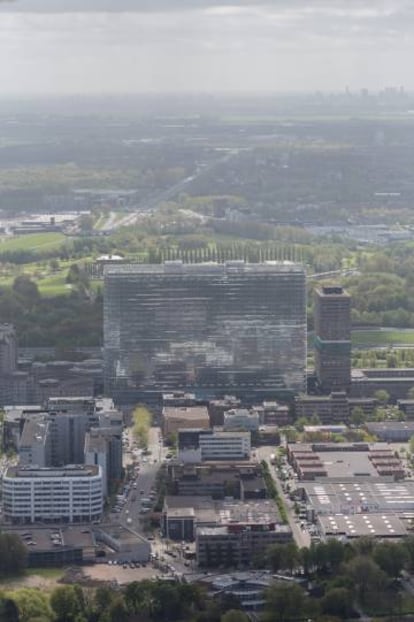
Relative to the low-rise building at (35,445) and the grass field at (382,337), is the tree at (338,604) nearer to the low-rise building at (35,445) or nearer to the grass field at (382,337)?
the low-rise building at (35,445)

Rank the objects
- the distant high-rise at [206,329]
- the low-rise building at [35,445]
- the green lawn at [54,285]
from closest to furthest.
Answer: the low-rise building at [35,445] < the distant high-rise at [206,329] < the green lawn at [54,285]

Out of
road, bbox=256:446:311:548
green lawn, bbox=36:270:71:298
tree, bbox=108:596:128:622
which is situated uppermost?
green lawn, bbox=36:270:71:298

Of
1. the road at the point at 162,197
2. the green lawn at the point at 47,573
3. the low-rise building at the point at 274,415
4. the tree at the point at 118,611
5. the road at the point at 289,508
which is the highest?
the road at the point at 162,197

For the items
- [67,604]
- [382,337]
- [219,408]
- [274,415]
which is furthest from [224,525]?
[382,337]

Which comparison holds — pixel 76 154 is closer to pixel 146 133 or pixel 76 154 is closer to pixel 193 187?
pixel 146 133

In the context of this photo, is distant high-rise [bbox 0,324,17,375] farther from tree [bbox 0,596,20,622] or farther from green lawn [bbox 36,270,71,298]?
tree [bbox 0,596,20,622]

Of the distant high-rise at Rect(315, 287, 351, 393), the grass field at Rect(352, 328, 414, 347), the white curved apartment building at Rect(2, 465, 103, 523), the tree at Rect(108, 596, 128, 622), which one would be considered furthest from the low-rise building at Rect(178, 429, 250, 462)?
the grass field at Rect(352, 328, 414, 347)

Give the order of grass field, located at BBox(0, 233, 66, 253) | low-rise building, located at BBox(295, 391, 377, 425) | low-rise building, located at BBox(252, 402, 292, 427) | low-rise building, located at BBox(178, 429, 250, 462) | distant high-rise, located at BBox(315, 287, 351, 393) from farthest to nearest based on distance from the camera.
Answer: grass field, located at BBox(0, 233, 66, 253) < distant high-rise, located at BBox(315, 287, 351, 393) < low-rise building, located at BBox(295, 391, 377, 425) < low-rise building, located at BBox(252, 402, 292, 427) < low-rise building, located at BBox(178, 429, 250, 462)

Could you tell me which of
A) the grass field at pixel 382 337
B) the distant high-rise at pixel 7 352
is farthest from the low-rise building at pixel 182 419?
the grass field at pixel 382 337
